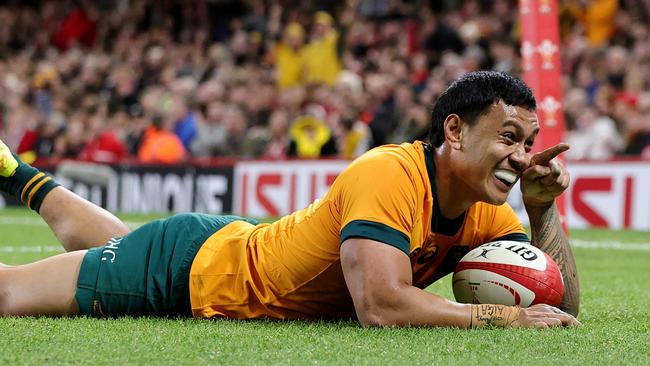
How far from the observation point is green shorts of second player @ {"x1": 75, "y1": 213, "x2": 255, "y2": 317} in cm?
508

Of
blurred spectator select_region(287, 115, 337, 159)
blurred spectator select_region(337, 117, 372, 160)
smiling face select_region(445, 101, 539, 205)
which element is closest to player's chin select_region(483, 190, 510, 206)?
smiling face select_region(445, 101, 539, 205)

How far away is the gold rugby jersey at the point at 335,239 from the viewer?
Answer: 14.9 ft

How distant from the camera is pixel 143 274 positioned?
16.7 ft

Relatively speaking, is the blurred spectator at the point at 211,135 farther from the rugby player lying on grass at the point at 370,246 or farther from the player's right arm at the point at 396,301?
the player's right arm at the point at 396,301

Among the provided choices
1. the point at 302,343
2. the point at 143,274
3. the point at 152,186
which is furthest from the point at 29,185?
the point at 152,186

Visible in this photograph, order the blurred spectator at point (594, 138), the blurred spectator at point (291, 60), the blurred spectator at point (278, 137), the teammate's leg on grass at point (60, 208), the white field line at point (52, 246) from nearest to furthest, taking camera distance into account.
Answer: the teammate's leg on grass at point (60, 208) < the white field line at point (52, 246) < the blurred spectator at point (594, 138) < the blurred spectator at point (278, 137) < the blurred spectator at point (291, 60)

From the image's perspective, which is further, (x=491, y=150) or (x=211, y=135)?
(x=211, y=135)

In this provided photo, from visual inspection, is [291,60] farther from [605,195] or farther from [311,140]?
[605,195]

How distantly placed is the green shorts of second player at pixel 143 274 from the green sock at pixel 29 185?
838 millimetres

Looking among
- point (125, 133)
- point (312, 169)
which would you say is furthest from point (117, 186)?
point (312, 169)

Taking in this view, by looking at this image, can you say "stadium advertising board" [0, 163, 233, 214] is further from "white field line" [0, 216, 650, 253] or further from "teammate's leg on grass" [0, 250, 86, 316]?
"teammate's leg on grass" [0, 250, 86, 316]

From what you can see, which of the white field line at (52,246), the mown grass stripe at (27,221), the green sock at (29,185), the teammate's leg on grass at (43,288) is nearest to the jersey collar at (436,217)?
the teammate's leg on grass at (43,288)

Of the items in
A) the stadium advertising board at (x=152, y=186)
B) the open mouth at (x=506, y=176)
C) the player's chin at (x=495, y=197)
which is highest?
the open mouth at (x=506, y=176)

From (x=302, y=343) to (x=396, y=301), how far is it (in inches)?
15.8
